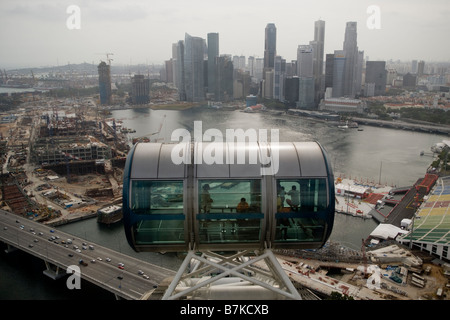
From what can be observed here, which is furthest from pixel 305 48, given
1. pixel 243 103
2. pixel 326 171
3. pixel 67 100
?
pixel 326 171

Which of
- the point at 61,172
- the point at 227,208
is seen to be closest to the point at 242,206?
the point at 227,208

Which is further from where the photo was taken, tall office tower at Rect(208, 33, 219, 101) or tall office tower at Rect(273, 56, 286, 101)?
tall office tower at Rect(208, 33, 219, 101)

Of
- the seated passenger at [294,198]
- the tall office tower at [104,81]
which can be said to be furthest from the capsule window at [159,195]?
the tall office tower at [104,81]

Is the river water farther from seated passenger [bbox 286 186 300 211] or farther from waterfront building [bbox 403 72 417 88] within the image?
waterfront building [bbox 403 72 417 88]

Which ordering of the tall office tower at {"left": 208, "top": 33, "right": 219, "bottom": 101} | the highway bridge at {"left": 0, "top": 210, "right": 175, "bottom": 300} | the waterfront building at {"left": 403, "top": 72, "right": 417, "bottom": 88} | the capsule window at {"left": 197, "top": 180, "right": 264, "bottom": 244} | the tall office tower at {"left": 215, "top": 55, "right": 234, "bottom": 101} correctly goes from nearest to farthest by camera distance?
1. the capsule window at {"left": 197, "top": 180, "right": 264, "bottom": 244}
2. the highway bridge at {"left": 0, "top": 210, "right": 175, "bottom": 300}
3. the tall office tower at {"left": 215, "top": 55, "right": 234, "bottom": 101}
4. the tall office tower at {"left": 208, "top": 33, "right": 219, "bottom": 101}
5. the waterfront building at {"left": 403, "top": 72, "right": 417, "bottom": 88}

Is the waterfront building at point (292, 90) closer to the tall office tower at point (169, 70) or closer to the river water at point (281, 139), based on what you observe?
the river water at point (281, 139)

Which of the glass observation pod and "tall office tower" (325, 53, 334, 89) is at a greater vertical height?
"tall office tower" (325, 53, 334, 89)

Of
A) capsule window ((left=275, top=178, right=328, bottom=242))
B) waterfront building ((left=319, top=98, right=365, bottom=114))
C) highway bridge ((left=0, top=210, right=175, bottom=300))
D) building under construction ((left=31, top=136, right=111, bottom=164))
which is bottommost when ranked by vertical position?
highway bridge ((left=0, top=210, right=175, bottom=300))

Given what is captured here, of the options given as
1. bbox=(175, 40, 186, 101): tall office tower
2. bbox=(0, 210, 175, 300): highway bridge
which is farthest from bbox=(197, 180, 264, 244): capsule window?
bbox=(175, 40, 186, 101): tall office tower
